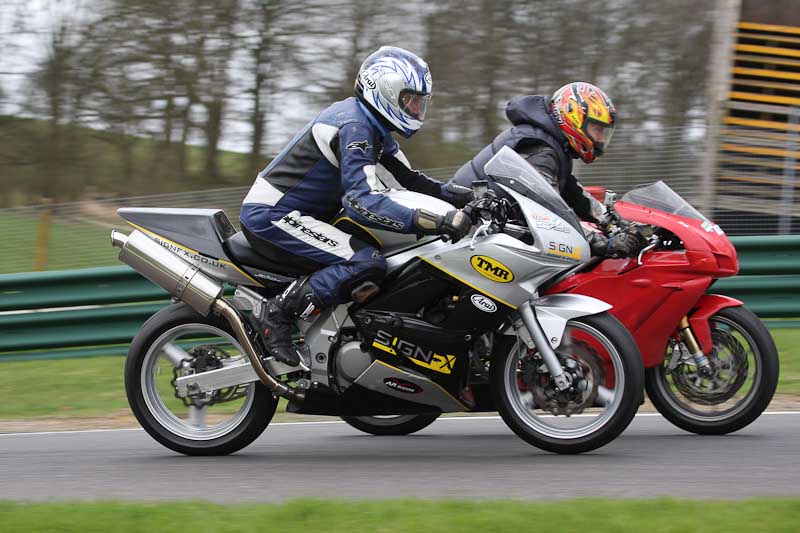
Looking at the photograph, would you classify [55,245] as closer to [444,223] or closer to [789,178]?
[444,223]

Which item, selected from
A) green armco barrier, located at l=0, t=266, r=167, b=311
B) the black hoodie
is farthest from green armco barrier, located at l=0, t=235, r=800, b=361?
the black hoodie

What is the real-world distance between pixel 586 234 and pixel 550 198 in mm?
330

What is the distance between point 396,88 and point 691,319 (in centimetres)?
192

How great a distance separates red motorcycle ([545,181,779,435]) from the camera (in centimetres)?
556

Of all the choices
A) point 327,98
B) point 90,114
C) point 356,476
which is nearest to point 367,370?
point 356,476

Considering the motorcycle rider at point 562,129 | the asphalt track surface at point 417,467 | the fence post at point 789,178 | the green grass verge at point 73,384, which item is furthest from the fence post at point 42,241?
the fence post at point 789,178

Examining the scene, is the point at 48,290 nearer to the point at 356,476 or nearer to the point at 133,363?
the point at 133,363

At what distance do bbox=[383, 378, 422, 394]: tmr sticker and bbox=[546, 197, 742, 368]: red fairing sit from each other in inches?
32.2

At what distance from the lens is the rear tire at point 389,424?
20.2ft

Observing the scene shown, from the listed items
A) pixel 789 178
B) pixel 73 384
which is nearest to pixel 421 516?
pixel 73 384

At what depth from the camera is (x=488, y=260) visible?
5242 mm

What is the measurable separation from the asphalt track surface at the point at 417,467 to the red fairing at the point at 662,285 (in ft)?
1.87

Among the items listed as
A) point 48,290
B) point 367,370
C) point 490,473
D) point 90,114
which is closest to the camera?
point 490,473

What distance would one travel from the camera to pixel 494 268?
5.24 meters
